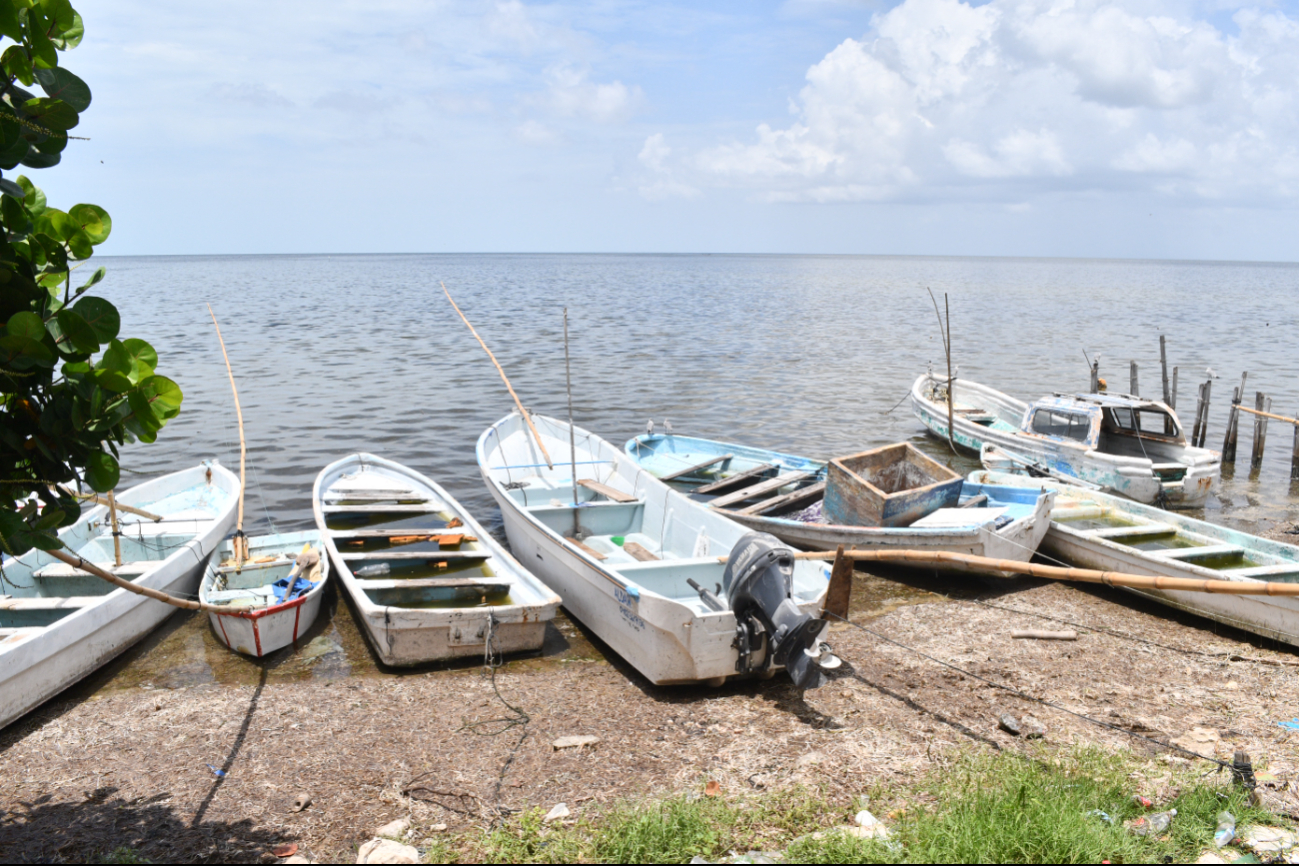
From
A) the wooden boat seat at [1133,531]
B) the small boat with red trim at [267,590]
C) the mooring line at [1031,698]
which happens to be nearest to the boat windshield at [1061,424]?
the wooden boat seat at [1133,531]

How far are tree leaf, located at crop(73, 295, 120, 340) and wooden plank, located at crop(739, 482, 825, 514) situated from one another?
993 centimetres

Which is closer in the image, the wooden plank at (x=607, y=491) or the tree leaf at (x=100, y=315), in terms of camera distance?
the tree leaf at (x=100, y=315)

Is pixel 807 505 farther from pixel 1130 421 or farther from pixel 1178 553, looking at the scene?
pixel 1130 421

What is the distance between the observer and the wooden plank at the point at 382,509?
12516mm

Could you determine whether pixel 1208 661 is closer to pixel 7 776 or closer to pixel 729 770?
pixel 729 770

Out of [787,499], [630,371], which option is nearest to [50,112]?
[787,499]

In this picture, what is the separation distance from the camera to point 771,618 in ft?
23.7

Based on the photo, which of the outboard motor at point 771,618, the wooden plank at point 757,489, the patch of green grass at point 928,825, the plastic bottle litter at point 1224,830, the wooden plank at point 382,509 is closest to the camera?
the patch of green grass at point 928,825

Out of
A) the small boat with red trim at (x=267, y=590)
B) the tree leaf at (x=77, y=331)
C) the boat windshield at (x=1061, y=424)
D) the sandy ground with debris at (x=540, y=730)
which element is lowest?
the sandy ground with debris at (x=540, y=730)

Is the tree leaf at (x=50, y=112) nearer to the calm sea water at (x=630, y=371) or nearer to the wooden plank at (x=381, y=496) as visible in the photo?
the wooden plank at (x=381, y=496)

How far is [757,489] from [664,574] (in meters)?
5.11

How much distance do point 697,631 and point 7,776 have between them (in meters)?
5.85

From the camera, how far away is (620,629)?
28.0 ft

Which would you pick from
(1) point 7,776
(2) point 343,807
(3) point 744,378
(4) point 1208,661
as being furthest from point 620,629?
(3) point 744,378
